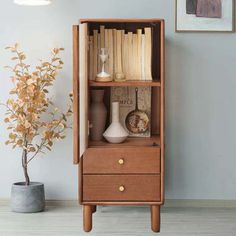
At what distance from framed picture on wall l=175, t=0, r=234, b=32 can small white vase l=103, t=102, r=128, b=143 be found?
733 millimetres

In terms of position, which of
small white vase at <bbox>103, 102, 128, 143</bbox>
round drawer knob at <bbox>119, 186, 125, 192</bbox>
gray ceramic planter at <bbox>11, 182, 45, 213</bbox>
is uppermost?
small white vase at <bbox>103, 102, 128, 143</bbox>

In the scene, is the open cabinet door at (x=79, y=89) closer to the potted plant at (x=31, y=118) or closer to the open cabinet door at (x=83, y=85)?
the open cabinet door at (x=83, y=85)

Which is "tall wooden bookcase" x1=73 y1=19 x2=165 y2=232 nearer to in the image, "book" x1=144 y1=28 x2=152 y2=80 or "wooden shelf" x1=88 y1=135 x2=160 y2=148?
"wooden shelf" x1=88 y1=135 x2=160 y2=148

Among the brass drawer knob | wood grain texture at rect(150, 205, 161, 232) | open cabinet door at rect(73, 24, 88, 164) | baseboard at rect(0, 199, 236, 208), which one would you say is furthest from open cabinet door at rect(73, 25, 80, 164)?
baseboard at rect(0, 199, 236, 208)

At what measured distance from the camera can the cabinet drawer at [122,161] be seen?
383 cm

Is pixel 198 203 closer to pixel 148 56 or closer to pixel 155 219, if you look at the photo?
pixel 155 219

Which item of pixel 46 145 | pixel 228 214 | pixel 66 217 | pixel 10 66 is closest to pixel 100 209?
pixel 66 217

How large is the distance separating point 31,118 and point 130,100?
2.13ft

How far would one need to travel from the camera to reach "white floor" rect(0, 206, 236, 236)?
12.4 feet

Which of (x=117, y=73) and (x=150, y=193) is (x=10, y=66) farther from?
(x=150, y=193)

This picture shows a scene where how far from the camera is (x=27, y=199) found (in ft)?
13.8

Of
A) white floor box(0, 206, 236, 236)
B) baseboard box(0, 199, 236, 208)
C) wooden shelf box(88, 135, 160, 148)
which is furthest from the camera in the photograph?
baseboard box(0, 199, 236, 208)

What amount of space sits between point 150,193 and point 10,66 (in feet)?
4.33

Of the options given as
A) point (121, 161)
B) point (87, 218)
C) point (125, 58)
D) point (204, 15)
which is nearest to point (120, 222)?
point (87, 218)
